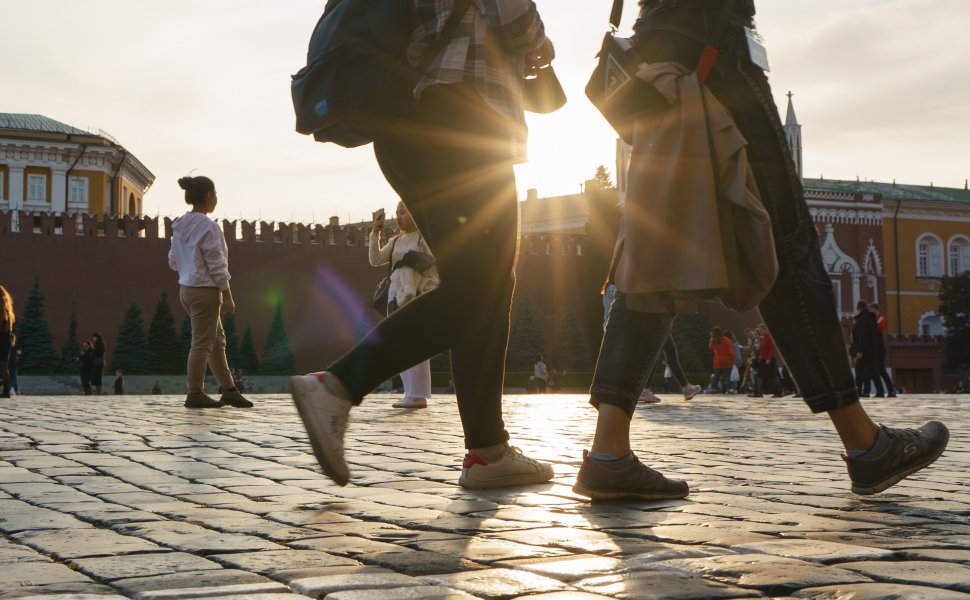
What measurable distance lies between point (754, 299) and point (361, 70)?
118 centimetres

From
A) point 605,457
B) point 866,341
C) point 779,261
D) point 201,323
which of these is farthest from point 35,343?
point 779,261

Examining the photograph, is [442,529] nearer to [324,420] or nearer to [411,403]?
[324,420]

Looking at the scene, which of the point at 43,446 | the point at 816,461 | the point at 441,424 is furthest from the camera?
the point at 441,424

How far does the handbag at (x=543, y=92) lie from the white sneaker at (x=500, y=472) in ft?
3.22

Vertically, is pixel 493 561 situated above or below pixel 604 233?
below

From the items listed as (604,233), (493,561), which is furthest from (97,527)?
(604,233)

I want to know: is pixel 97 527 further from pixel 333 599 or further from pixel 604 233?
pixel 604 233

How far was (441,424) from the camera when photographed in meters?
7.02

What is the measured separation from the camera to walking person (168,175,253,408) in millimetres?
8992

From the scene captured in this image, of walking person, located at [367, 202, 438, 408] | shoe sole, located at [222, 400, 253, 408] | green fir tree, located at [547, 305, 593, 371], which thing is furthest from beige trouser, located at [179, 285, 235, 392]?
green fir tree, located at [547, 305, 593, 371]

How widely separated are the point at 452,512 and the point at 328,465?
33 cm

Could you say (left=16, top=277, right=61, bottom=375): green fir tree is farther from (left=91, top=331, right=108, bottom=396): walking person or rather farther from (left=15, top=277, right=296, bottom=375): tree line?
(left=91, top=331, right=108, bottom=396): walking person

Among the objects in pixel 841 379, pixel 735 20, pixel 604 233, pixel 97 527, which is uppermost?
pixel 604 233

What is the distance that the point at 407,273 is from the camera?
31.0 feet
